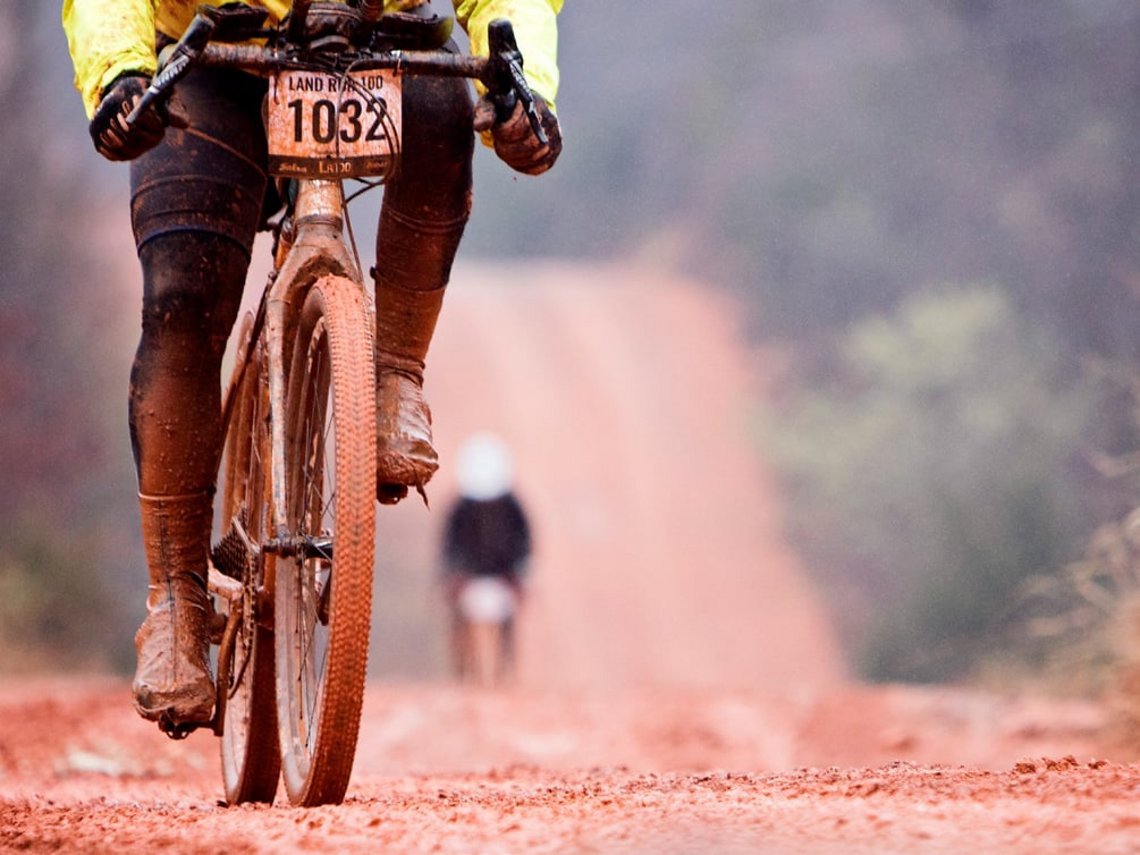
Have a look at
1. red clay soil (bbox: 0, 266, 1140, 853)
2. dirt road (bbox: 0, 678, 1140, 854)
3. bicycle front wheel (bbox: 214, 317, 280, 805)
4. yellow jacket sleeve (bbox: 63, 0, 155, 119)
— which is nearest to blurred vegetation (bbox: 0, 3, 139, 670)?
red clay soil (bbox: 0, 266, 1140, 853)

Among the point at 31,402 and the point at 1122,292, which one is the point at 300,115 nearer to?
the point at 31,402

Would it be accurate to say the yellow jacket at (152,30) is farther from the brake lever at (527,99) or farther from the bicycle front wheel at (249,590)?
the bicycle front wheel at (249,590)

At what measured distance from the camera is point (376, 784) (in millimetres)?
5035

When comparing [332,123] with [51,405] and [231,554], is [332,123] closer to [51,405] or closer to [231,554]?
[231,554]

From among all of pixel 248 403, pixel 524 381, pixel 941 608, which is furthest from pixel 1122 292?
pixel 248 403

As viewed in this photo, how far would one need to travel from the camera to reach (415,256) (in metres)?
3.85

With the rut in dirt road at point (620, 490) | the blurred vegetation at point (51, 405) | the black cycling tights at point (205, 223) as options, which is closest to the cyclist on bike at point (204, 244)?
the black cycling tights at point (205, 223)

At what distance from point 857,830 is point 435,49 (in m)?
1.84

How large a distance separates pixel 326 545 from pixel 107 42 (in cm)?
106

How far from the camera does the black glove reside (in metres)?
3.26

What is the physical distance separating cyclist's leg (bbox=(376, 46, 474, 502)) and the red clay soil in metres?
0.72

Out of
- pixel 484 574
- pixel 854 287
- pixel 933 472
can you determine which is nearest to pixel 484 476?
pixel 484 574

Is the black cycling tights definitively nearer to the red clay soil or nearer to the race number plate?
the race number plate

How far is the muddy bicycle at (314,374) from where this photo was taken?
10.5ft
